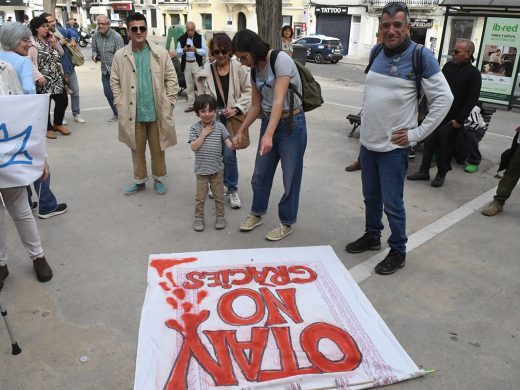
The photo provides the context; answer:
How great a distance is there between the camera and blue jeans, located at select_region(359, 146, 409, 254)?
328 cm

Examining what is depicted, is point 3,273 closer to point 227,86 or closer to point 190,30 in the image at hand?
point 227,86

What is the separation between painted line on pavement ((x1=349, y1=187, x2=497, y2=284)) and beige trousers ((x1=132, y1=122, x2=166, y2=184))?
2.45 meters

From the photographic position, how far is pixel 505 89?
10.4m

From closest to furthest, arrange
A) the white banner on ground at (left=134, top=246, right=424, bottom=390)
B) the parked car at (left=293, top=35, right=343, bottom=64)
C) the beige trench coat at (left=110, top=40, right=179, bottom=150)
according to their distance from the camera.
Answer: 1. the white banner on ground at (left=134, top=246, right=424, bottom=390)
2. the beige trench coat at (left=110, top=40, right=179, bottom=150)
3. the parked car at (left=293, top=35, right=343, bottom=64)

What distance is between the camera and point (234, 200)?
4699 mm

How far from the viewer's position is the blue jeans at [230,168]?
4508mm

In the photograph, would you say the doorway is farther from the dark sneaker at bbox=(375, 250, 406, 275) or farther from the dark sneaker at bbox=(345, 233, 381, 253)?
the dark sneaker at bbox=(375, 250, 406, 275)

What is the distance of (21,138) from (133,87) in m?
1.67

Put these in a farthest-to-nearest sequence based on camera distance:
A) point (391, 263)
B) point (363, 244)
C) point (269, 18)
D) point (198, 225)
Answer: point (269, 18) → point (198, 225) → point (363, 244) → point (391, 263)

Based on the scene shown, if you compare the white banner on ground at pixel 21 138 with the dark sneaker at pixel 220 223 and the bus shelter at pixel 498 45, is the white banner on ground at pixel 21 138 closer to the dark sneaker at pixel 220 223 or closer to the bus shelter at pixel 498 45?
the dark sneaker at pixel 220 223

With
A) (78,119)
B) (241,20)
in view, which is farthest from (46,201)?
(241,20)

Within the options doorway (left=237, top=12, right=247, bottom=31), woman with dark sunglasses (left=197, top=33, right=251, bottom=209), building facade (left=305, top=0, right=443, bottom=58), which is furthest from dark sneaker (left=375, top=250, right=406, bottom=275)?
doorway (left=237, top=12, right=247, bottom=31)

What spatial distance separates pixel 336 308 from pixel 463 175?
3.75 metres

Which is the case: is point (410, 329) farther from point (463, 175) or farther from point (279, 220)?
point (463, 175)
